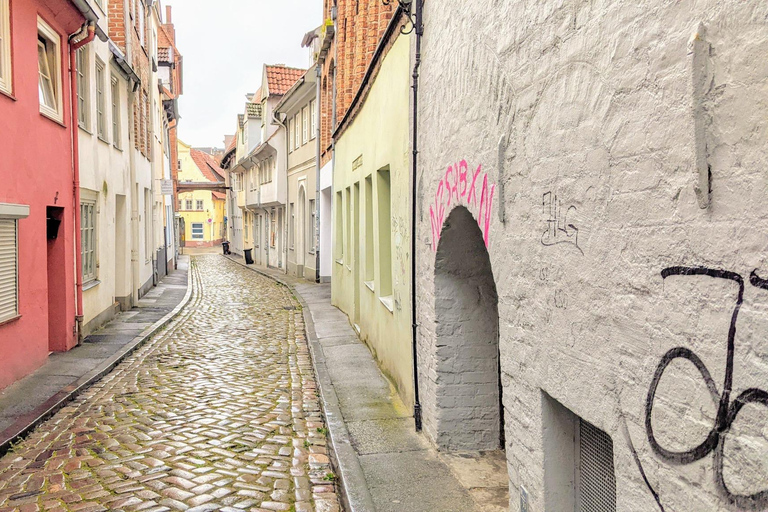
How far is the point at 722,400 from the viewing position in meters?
2.17

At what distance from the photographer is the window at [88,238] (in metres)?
13.0

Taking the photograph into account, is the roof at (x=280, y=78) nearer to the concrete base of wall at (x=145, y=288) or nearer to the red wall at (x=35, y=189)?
the concrete base of wall at (x=145, y=288)

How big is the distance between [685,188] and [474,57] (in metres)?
2.69

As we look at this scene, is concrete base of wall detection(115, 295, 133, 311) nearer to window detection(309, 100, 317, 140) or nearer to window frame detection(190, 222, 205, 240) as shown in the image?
window detection(309, 100, 317, 140)

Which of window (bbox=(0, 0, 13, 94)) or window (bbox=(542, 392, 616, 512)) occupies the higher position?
window (bbox=(0, 0, 13, 94))

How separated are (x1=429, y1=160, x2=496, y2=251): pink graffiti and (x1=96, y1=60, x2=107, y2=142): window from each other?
10.4 meters

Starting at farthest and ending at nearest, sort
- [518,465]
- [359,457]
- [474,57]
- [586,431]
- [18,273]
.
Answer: [18,273]
[359,457]
[474,57]
[518,465]
[586,431]

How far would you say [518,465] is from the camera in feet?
13.9

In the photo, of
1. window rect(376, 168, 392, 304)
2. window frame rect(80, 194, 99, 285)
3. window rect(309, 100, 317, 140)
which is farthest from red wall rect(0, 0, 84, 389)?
window rect(309, 100, 317, 140)

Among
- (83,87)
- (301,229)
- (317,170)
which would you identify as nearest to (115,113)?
(83,87)

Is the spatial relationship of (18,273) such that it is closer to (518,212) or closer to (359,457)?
(359,457)

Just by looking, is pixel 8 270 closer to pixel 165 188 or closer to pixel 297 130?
pixel 165 188

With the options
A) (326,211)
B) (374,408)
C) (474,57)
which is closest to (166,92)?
(326,211)

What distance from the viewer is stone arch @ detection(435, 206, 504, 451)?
6141mm
